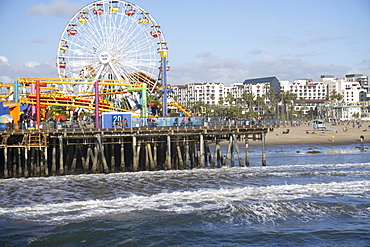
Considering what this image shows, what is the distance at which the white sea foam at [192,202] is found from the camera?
80.1ft

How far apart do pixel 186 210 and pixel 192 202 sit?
78.1 inches

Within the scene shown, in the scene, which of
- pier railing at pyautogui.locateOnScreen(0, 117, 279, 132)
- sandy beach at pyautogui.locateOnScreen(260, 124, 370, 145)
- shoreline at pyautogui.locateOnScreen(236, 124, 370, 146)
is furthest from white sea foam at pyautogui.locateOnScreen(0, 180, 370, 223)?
sandy beach at pyautogui.locateOnScreen(260, 124, 370, 145)

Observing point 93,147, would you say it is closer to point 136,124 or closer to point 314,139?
point 136,124

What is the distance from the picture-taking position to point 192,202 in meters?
26.9

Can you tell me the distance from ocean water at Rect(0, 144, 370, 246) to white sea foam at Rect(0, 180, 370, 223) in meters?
0.05

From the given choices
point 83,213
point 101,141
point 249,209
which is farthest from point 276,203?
point 101,141

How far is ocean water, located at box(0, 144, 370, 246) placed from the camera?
67.1 ft

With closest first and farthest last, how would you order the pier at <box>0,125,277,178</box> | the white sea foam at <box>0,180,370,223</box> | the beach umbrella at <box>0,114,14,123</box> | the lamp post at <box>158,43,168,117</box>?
the white sea foam at <box>0,180,370,223</box> → the pier at <box>0,125,277,178</box> → the beach umbrella at <box>0,114,14,123</box> → the lamp post at <box>158,43,168,117</box>

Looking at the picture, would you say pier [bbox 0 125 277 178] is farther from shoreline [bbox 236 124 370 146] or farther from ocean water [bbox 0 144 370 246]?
shoreline [bbox 236 124 370 146]

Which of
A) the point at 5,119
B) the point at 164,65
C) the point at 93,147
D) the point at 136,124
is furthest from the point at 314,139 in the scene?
the point at 5,119

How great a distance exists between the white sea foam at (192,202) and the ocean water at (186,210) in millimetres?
50

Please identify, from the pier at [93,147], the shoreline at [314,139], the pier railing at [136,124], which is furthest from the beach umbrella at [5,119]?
the shoreline at [314,139]

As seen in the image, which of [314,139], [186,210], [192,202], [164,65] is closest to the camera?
[186,210]

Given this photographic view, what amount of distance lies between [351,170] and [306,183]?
983 centimetres
